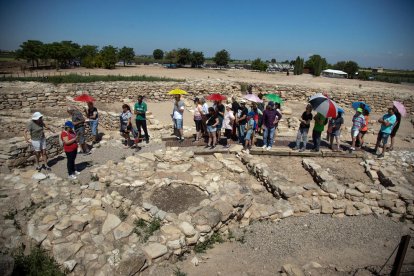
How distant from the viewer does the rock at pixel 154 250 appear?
194 inches

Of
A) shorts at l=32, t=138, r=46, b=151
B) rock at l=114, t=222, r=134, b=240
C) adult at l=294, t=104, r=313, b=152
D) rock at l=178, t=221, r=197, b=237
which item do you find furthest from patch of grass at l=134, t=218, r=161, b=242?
adult at l=294, t=104, r=313, b=152

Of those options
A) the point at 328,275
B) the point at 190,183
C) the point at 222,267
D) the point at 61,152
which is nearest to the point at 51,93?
the point at 61,152

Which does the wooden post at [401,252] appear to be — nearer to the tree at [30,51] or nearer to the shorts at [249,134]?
the shorts at [249,134]

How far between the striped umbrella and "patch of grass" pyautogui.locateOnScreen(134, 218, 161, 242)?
248 inches

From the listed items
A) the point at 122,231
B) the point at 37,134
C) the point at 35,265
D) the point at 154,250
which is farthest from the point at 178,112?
the point at 35,265

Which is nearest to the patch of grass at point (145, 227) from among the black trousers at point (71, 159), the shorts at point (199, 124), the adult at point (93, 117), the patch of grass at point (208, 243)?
the patch of grass at point (208, 243)

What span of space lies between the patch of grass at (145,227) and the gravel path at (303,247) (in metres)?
0.82

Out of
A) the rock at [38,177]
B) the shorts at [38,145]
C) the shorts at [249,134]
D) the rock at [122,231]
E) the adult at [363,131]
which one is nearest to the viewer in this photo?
the rock at [122,231]

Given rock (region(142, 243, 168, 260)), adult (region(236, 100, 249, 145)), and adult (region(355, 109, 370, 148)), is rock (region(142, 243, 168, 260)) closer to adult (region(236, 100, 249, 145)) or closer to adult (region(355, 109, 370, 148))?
adult (region(236, 100, 249, 145))

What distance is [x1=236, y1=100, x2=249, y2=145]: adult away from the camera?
9680 mm

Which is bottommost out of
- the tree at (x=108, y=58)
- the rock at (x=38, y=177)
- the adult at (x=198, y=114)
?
the rock at (x=38, y=177)

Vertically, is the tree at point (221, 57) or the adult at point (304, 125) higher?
the tree at point (221, 57)

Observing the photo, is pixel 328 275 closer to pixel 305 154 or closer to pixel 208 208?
pixel 208 208

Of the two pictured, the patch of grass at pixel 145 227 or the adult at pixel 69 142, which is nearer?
the patch of grass at pixel 145 227
